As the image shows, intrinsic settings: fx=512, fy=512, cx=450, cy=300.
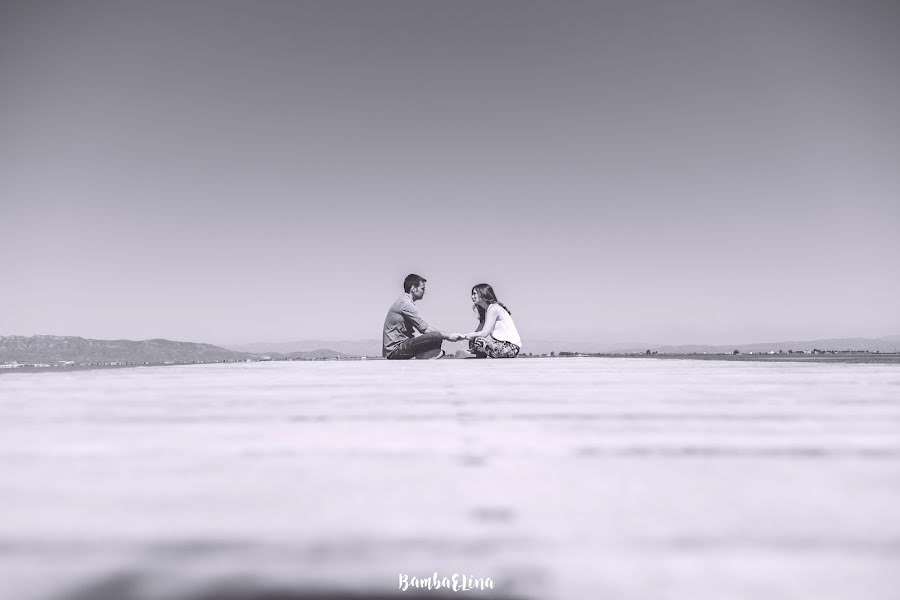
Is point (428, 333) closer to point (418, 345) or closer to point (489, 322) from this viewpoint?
point (418, 345)

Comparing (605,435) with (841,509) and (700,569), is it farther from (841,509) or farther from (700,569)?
(700,569)

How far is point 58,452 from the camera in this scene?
0.77 metres

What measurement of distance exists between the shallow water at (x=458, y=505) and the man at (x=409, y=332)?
3.46 m

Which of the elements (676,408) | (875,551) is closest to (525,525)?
(875,551)

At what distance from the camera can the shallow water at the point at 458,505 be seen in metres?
0.36

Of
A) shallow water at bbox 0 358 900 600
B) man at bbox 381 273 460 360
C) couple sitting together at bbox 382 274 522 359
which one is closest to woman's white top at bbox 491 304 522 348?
couple sitting together at bbox 382 274 522 359

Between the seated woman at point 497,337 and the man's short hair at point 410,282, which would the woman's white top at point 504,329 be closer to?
the seated woman at point 497,337

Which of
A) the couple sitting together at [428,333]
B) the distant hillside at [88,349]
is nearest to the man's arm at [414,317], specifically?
the couple sitting together at [428,333]

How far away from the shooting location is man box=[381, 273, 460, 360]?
179 inches

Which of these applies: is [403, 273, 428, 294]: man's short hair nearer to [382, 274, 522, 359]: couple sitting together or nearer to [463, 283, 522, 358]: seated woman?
[382, 274, 522, 359]: couple sitting together

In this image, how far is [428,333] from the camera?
4.54 m

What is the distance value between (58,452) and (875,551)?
99cm

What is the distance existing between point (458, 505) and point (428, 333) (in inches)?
159

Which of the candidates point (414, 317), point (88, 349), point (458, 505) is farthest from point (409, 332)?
point (88, 349)
